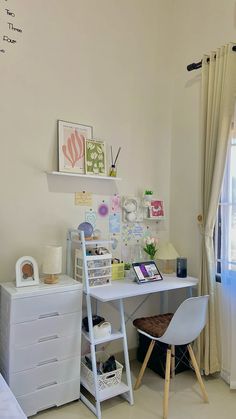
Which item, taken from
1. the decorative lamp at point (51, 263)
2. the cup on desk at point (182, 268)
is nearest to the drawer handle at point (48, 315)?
the decorative lamp at point (51, 263)

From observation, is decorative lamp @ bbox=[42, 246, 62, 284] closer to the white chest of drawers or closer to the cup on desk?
the white chest of drawers

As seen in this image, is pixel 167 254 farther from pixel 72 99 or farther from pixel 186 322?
pixel 72 99

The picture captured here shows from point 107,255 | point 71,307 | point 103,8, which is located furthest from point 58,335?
point 103,8

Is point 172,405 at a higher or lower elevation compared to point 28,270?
lower

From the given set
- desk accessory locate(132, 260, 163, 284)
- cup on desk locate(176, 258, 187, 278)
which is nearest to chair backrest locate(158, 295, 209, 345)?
desk accessory locate(132, 260, 163, 284)

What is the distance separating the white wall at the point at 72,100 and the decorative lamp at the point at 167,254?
28 centimetres

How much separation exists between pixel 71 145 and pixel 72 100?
36 cm

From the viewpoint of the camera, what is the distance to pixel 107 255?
227 centimetres

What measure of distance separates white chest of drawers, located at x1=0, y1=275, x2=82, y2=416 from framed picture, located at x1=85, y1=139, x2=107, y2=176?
899 millimetres

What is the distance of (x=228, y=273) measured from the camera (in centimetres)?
235

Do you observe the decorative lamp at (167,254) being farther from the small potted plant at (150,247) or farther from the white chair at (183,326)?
the white chair at (183,326)

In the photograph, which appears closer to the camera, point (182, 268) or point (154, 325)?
point (154, 325)

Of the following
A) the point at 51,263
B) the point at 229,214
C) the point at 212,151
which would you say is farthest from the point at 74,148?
the point at 229,214

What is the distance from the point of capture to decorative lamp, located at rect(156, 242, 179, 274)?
105 inches
